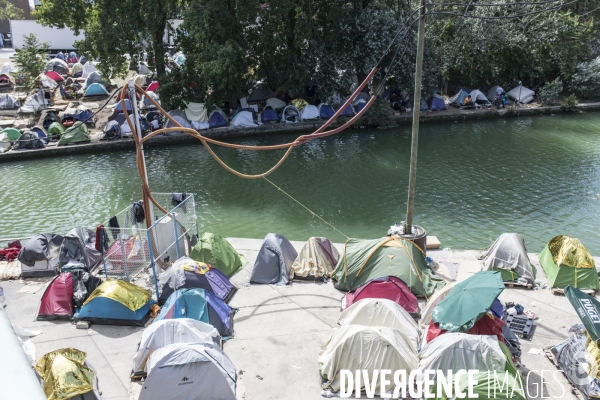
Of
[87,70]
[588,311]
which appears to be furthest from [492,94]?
[87,70]

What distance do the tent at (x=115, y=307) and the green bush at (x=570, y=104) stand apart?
100 feet

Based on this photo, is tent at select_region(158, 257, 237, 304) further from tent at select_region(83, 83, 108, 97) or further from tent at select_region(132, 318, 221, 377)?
tent at select_region(83, 83, 108, 97)

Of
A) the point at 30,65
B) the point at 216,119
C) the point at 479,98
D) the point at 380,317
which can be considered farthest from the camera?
the point at 479,98

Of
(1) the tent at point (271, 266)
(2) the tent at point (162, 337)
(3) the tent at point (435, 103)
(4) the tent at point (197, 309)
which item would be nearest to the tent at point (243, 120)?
(3) the tent at point (435, 103)

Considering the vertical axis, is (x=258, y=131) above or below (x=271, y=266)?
above

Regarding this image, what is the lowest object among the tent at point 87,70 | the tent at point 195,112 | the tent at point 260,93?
the tent at point 195,112

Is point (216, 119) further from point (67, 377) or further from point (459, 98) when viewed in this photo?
point (67, 377)

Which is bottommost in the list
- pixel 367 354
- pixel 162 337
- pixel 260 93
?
pixel 367 354

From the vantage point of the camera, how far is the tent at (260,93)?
3234 cm

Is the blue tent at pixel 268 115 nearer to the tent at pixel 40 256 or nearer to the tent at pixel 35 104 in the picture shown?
the tent at pixel 35 104

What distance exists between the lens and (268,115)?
Result: 31.0m

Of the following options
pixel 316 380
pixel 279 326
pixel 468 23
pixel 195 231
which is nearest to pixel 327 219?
pixel 195 231

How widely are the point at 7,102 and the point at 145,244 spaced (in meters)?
23.7

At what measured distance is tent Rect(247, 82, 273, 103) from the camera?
106 ft
